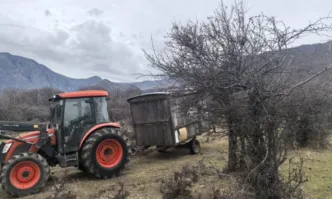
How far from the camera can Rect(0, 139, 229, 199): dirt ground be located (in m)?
6.77

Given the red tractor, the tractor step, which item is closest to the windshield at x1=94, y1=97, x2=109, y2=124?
the red tractor

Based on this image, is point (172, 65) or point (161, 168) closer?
point (172, 65)

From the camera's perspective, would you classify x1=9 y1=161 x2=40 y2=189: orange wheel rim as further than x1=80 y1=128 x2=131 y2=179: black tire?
No

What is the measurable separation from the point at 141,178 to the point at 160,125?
287 cm

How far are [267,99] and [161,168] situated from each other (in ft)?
16.6

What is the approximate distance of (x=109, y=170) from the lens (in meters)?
8.42

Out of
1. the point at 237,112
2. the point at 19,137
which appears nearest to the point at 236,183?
the point at 237,112

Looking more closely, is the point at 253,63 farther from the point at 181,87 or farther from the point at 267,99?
the point at 181,87


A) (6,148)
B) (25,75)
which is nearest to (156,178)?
(6,148)

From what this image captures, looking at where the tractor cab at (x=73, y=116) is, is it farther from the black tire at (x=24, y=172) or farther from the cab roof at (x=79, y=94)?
the black tire at (x=24, y=172)

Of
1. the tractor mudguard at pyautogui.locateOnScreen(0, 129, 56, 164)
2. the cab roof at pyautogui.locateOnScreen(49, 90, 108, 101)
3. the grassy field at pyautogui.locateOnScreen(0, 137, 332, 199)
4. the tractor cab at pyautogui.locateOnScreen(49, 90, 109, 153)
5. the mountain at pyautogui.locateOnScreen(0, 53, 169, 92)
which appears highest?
the mountain at pyautogui.locateOnScreen(0, 53, 169, 92)

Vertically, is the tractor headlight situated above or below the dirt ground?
above

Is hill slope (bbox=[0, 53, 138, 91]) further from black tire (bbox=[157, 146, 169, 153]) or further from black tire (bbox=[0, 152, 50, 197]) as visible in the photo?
black tire (bbox=[0, 152, 50, 197])

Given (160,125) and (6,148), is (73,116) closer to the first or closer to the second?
(6,148)
